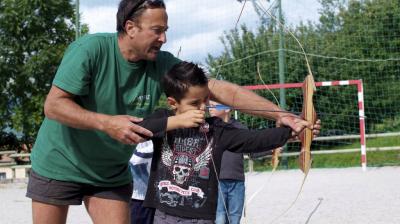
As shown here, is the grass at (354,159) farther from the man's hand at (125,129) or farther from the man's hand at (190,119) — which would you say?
the man's hand at (125,129)

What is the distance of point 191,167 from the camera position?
3078 mm

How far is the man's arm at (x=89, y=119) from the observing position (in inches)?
102

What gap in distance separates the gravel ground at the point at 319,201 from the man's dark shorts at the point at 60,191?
108 inches

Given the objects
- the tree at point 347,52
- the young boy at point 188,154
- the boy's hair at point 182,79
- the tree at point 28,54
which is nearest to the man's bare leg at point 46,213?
the young boy at point 188,154

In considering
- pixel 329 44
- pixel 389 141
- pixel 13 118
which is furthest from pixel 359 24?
pixel 13 118

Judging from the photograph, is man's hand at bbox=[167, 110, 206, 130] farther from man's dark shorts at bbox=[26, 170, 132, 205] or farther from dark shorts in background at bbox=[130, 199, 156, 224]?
dark shorts in background at bbox=[130, 199, 156, 224]

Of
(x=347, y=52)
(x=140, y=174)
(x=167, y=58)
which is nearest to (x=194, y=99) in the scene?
(x=167, y=58)

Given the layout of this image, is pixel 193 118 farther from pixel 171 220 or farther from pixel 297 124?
pixel 171 220

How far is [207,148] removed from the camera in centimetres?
309

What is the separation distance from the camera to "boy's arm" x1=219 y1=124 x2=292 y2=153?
2.78m

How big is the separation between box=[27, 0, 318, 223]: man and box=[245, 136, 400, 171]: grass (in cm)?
1255

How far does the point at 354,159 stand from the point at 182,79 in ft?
47.2

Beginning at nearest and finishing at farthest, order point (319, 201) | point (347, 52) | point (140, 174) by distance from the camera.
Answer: point (140, 174) → point (319, 201) → point (347, 52)

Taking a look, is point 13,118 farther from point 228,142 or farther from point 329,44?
point 228,142
